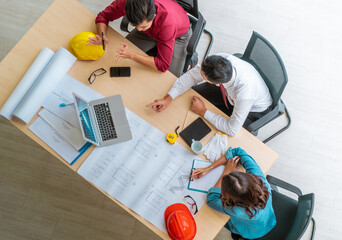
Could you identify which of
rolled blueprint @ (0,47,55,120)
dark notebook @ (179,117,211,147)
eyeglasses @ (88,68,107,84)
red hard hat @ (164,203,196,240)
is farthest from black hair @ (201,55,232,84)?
rolled blueprint @ (0,47,55,120)

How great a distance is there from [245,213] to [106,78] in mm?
1194

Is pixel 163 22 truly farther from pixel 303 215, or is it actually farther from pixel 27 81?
pixel 303 215

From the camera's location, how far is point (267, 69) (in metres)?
1.90

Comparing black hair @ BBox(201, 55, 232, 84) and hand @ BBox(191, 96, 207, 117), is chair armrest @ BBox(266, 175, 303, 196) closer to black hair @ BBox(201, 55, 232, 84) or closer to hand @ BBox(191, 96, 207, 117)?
hand @ BBox(191, 96, 207, 117)

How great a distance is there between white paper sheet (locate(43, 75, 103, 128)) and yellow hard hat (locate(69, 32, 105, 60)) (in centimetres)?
18

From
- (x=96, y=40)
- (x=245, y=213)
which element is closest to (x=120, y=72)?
(x=96, y=40)

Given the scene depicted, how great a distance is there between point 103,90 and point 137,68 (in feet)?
0.89

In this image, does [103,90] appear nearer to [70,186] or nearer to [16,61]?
[16,61]

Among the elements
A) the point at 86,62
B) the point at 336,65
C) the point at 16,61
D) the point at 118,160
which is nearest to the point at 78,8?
the point at 86,62

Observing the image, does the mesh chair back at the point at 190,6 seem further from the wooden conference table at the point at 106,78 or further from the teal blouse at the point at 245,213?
the teal blouse at the point at 245,213

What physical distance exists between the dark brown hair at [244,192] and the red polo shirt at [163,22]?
862mm

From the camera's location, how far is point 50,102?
1824 millimetres

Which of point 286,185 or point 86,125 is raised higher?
point 86,125

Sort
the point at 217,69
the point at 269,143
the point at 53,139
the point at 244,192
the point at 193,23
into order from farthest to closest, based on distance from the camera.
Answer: the point at 269,143 < the point at 193,23 < the point at 53,139 < the point at 217,69 < the point at 244,192
